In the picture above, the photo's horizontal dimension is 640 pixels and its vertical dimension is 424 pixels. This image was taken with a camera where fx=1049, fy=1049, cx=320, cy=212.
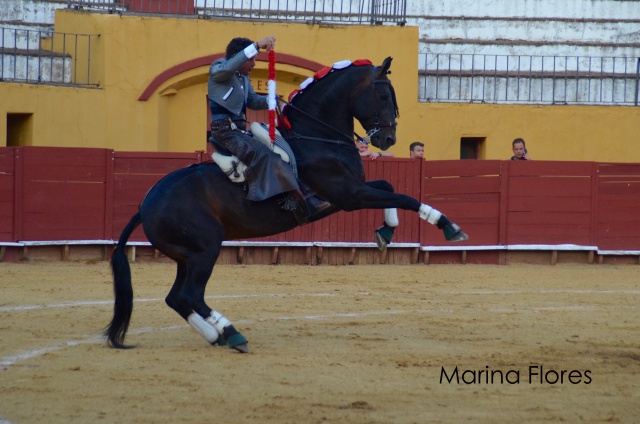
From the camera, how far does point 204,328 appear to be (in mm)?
7250

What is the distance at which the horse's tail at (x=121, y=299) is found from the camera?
24.0 ft

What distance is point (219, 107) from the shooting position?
298 inches

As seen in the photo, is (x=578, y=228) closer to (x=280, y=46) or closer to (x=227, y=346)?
(x=280, y=46)

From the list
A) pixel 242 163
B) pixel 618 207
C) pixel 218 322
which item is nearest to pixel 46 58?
pixel 618 207

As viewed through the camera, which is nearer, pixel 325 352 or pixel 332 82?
pixel 325 352

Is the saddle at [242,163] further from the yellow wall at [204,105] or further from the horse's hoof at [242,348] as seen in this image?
the yellow wall at [204,105]

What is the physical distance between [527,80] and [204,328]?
11764mm

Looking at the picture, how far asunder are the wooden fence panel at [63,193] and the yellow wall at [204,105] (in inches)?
72.3

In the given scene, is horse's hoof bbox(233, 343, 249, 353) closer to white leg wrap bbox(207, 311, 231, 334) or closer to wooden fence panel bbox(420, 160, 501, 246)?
white leg wrap bbox(207, 311, 231, 334)

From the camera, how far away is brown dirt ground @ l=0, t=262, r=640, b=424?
17.9 feet

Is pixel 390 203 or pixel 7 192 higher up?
pixel 390 203

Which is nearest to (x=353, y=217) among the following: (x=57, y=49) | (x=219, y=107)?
(x=57, y=49)

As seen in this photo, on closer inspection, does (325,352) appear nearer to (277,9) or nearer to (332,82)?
(332,82)

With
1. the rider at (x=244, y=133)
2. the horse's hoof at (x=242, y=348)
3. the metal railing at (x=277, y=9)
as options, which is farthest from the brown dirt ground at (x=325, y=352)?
the metal railing at (x=277, y=9)
